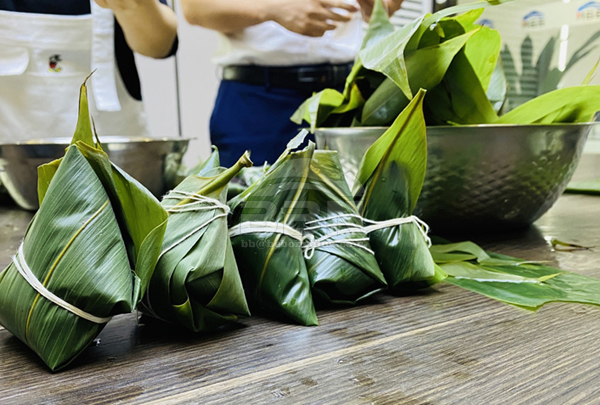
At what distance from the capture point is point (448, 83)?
679mm

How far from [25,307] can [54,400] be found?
0.28ft

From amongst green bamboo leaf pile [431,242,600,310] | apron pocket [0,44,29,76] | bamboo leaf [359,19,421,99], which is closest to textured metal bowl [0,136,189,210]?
bamboo leaf [359,19,421,99]

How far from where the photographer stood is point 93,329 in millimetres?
359

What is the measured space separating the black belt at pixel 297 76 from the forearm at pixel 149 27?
276 millimetres

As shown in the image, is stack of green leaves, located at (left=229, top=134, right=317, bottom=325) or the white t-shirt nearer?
stack of green leaves, located at (left=229, top=134, right=317, bottom=325)

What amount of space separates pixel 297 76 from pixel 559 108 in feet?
3.53

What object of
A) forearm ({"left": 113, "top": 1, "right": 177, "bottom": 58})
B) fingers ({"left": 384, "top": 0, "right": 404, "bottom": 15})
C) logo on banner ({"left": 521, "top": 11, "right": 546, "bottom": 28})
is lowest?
forearm ({"left": 113, "top": 1, "right": 177, "bottom": 58})

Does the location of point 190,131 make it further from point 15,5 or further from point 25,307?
point 25,307

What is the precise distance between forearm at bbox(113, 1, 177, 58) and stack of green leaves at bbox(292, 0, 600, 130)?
3.54 feet

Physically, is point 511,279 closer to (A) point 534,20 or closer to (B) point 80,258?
(B) point 80,258

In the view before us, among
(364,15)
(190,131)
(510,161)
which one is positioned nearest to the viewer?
(510,161)

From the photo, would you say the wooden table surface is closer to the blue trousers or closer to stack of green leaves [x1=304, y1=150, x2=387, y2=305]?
stack of green leaves [x1=304, y1=150, x2=387, y2=305]

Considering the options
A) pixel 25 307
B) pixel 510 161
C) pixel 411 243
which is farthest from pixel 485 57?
pixel 25 307

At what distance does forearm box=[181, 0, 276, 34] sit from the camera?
1.55 m
